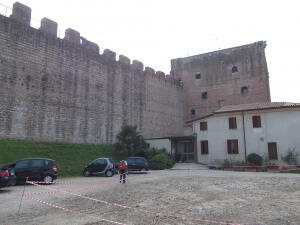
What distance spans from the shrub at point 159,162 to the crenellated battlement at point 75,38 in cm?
999

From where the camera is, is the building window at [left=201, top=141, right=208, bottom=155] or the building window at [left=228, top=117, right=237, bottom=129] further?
the building window at [left=201, top=141, right=208, bottom=155]

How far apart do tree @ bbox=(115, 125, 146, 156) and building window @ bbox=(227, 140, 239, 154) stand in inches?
285

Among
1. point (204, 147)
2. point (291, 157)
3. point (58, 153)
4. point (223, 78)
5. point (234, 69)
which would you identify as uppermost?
point (234, 69)

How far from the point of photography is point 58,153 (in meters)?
17.9

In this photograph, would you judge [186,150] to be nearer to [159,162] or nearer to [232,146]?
[232,146]

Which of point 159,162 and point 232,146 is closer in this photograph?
point 159,162

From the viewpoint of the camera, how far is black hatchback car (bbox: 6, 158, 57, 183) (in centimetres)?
1182

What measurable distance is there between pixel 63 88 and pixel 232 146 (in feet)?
47.2

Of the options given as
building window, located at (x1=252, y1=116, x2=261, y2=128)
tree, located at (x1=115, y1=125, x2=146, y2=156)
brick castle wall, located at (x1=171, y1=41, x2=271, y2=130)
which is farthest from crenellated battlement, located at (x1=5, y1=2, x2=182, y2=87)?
building window, located at (x1=252, y1=116, x2=261, y2=128)

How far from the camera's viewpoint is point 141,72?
96.6ft

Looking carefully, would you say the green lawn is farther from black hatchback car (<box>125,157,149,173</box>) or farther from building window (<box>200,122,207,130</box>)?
building window (<box>200,122,207,130</box>)

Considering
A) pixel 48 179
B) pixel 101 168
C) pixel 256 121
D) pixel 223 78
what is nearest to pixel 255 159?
pixel 256 121

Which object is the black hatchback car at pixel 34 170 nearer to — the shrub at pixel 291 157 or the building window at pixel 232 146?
the building window at pixel 232 146

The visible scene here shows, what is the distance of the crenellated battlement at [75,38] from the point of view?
1797 cm
